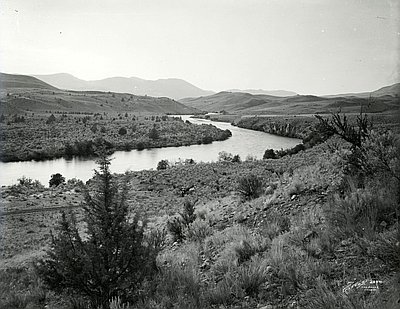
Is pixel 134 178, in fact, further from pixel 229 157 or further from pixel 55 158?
pixel 55 158

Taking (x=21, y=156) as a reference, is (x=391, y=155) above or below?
above

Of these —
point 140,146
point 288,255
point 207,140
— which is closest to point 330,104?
point 207,140

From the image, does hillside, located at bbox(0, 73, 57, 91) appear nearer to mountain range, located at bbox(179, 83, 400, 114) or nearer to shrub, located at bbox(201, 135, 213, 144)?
mountain range, located at bbox(179, 83, 400, 114)

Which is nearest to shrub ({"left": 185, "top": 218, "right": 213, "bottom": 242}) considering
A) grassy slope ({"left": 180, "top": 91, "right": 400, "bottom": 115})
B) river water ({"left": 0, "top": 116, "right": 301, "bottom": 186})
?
grassy slope ({"left": 180, "top": 91, "right": 400, "bottom": 115})

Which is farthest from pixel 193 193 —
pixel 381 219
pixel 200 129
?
pixel 200 129

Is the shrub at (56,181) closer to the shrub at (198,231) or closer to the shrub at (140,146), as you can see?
the shrub at (198,231)

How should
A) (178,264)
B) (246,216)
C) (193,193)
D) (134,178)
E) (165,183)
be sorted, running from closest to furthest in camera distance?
(178,264), (246,216), (193,193), (165,183), (134,178)

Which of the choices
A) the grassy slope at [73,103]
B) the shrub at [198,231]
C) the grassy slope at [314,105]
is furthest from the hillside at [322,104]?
the grassy slope at [73,103]
